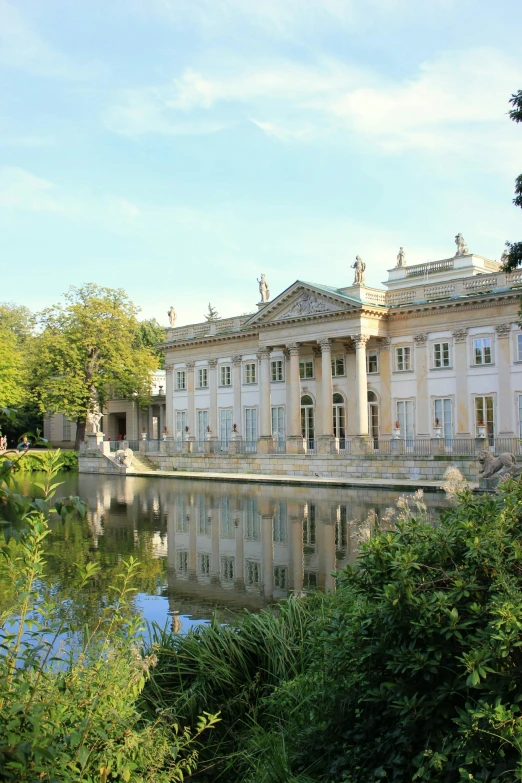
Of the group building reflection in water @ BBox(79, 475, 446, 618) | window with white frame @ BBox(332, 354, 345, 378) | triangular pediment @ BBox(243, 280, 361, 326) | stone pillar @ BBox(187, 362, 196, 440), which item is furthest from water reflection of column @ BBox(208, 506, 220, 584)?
stone pillar @ BBox(187, 362, 196, 440)

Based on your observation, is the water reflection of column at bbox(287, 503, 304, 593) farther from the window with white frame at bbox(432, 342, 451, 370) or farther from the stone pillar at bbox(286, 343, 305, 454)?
the stone pillar at bbox(286, 343, 305, 454)

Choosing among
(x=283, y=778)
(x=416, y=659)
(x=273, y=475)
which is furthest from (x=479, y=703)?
(x=273, y=475)

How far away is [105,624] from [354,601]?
17.9 ft

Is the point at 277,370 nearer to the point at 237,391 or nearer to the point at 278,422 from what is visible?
the point at 278,422

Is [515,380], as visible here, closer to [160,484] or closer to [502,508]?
[160,484]

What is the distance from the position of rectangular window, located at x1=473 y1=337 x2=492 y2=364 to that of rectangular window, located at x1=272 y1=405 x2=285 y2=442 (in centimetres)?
1406

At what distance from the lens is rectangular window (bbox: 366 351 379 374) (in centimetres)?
4506

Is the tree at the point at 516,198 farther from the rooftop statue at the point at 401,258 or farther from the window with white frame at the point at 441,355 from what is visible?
the rooftop statue at the point at 401,258

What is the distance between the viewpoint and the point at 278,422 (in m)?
50.1

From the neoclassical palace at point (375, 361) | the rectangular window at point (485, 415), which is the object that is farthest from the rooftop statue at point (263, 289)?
the rectangular window at point (485, 415)

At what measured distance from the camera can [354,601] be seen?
5.89 meters

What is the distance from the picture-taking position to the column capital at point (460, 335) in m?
40.7

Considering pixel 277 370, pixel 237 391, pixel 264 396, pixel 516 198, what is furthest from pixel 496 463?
pixel 237 391

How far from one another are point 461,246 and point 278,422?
627 inches
